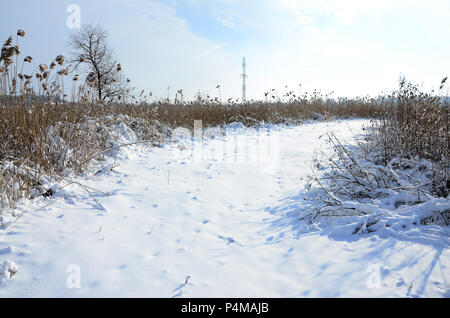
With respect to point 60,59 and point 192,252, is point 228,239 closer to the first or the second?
point 192,252

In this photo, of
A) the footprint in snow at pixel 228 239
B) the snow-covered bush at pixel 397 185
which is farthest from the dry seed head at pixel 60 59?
the snow-covered bush at pixel 397 185

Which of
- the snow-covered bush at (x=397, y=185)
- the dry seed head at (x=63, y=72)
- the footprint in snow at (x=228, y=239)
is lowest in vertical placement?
the footprint in snow at (x=228, y=239)

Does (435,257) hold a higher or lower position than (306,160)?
lower

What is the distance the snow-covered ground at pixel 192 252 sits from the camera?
156cm

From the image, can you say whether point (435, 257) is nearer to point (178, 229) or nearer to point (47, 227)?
point (178, 229)

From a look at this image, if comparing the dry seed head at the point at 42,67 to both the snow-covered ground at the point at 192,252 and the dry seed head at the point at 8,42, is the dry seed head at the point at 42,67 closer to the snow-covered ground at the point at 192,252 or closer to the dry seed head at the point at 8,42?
the dry seed head at the point at 8,42

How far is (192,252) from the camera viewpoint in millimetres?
2002

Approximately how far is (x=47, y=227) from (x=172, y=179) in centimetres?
176

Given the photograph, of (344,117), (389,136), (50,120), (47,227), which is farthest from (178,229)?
(344,117)

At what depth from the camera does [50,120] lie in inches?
142

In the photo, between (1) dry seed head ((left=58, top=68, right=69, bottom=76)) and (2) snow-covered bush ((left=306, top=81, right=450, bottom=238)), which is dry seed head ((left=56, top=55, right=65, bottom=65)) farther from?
(2) snow-covered bush ((left=306, top=81, right=450, bottom=238))

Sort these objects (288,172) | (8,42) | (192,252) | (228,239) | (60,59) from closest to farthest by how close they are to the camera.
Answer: (192,252) < (228,239) < (8,42) < (60,59) < (288,172)

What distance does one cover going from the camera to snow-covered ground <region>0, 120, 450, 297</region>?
1.56 meters

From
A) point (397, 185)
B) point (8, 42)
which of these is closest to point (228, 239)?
point (397, 185)
